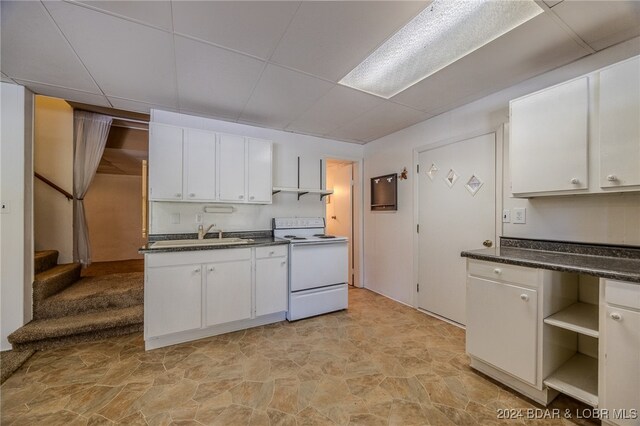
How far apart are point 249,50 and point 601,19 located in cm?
219

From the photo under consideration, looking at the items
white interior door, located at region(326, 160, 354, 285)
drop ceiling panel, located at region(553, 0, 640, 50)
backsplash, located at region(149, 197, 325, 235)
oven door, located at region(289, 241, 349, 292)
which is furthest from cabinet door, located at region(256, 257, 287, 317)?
drop ceiling panel, located at region(553, 0, 640, 50)

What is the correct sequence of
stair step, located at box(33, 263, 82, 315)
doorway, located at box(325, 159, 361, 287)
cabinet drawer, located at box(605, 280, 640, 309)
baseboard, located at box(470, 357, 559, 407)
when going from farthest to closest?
doorway, located at box(325, 159, 361, 287), stair step, located at box(33, 263, 82, 315), baseboard, located at box(470, 357, 559, 407), cabinet drawer, located at box(605, 280, 640, 309)

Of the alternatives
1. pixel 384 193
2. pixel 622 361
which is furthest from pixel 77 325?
pixel 622 361

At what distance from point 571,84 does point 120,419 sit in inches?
140

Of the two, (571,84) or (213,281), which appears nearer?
(571,84)

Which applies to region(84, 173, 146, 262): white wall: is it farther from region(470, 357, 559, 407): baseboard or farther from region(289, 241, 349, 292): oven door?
region(470, 357, 559, 407): baseboard

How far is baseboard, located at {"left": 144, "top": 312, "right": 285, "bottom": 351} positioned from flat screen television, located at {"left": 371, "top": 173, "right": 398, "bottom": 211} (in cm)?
199

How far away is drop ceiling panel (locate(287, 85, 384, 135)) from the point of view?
2.44 m

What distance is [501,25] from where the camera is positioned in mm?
1554

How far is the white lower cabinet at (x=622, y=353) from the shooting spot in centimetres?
122

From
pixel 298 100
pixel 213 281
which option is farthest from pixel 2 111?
pixel 298 100

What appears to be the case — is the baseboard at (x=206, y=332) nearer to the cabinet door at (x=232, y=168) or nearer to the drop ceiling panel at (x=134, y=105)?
the cabinet door at (x=232, y=168)

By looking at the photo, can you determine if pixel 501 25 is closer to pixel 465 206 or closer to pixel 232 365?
pixel 465 206

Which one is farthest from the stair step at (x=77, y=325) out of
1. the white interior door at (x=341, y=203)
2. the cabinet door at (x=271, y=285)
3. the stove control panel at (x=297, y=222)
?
the white interior door at (x=341, y=203)
